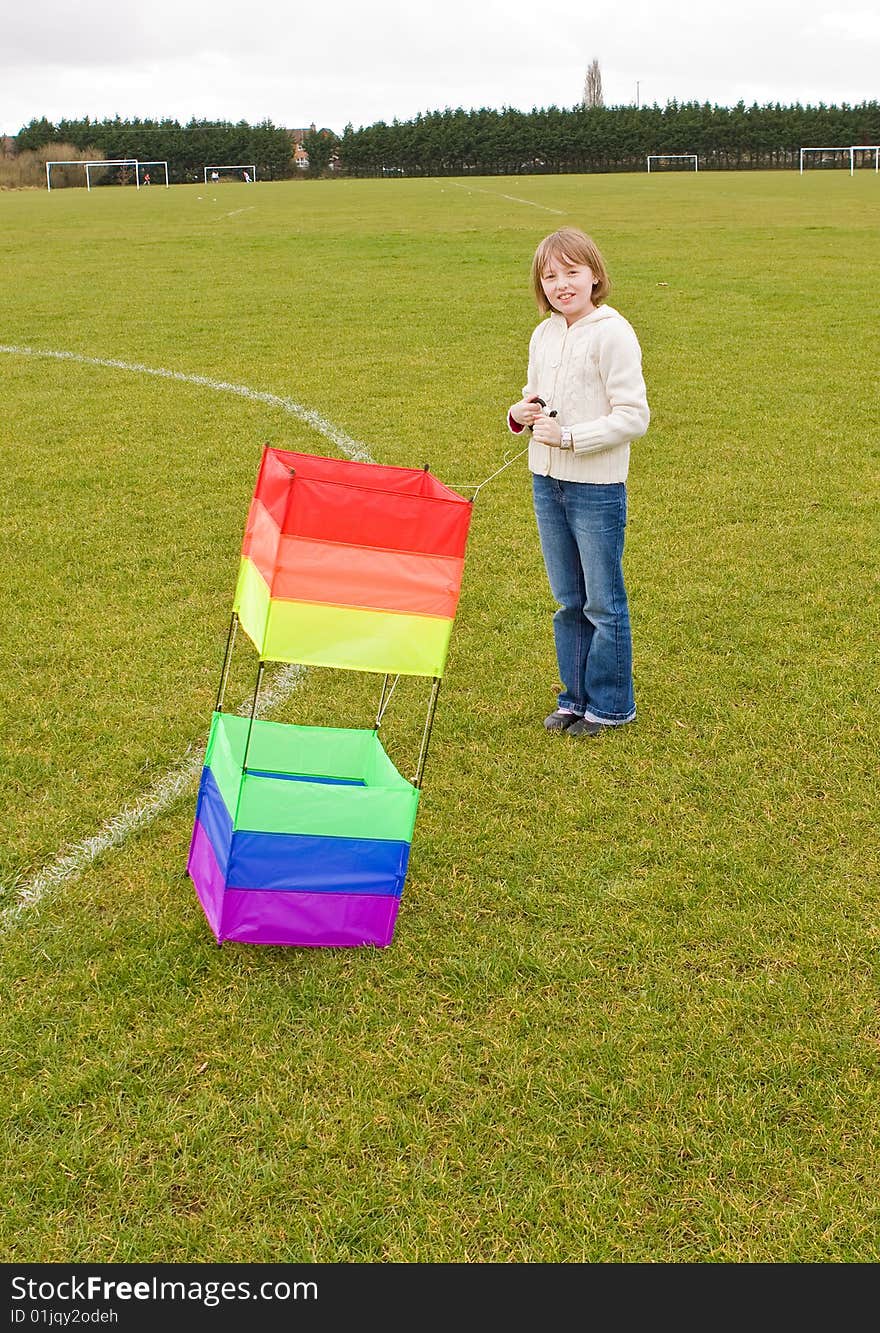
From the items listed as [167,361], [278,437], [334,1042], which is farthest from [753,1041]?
[167,361]

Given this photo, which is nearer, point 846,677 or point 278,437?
point 846,677

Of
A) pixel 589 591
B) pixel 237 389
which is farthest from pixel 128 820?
pixel 237 389

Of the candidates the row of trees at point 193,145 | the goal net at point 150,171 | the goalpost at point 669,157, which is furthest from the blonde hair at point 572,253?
the row of trees at point 193,145

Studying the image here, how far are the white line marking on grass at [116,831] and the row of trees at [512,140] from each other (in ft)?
209

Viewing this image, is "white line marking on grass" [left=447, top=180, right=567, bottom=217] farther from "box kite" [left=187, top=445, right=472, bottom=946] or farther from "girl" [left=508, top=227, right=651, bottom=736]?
"box kite" [left=187, top=445, right=472, bottom=946]

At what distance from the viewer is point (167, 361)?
1028 centimetres

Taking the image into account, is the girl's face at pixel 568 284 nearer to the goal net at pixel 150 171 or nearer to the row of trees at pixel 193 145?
the goal net at pixel 150 171

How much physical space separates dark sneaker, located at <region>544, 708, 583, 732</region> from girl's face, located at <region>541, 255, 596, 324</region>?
136 cm

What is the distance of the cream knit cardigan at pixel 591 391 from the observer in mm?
3496

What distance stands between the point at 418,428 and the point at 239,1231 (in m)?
6.54

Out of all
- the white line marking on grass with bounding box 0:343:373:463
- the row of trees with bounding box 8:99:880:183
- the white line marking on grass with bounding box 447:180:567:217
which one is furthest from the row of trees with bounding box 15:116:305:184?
the white line marking on grass with bounding box 0:343:373:463

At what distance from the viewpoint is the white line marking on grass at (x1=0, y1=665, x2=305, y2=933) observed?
3.16 meters
